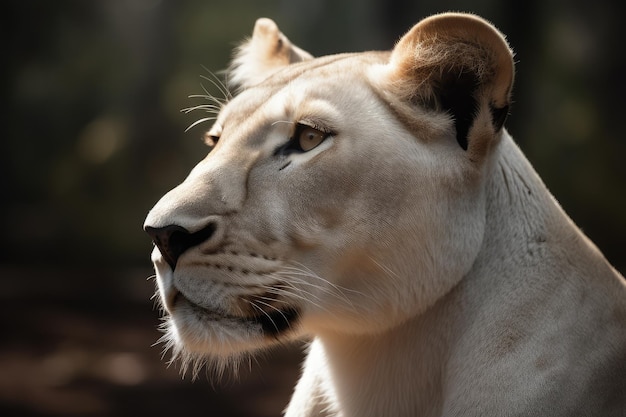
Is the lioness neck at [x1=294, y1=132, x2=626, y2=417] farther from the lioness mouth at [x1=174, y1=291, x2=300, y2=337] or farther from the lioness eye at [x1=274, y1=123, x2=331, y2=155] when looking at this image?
the lioness eye at [x1=274, y1=123, x2=331, y2=155]

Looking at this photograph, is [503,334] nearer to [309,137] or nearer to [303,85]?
[309,137]

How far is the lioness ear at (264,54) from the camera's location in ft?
10.6

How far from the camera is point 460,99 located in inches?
99.7

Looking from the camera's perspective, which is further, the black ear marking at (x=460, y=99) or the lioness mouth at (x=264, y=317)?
the black ear marking at (x=460, y=99)

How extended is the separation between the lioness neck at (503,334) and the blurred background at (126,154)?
14.4 feet

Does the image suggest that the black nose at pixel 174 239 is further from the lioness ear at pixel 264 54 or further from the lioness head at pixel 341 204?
the lioness ear at pixel 264 54

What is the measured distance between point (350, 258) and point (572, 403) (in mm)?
716

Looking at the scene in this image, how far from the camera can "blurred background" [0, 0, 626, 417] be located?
25.1 ft

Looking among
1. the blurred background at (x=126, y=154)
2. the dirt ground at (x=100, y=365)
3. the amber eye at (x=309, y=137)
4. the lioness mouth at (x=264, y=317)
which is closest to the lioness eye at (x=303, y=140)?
the amber eye at (x=309, y=137)

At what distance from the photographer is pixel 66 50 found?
12.6 meters

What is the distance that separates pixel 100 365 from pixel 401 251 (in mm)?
5609

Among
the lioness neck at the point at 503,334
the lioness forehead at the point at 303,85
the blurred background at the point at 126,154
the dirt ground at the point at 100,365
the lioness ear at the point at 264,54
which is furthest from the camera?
the blurred background at the point at 126,154

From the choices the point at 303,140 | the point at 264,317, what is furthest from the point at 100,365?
the point at 303,140

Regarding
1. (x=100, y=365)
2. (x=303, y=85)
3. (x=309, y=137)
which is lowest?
(x=309, y=137)
